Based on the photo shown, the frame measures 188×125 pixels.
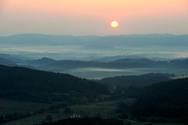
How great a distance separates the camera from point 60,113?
55344 millimetres

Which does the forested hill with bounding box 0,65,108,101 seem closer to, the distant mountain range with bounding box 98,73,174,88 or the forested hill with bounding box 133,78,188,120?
the distant mountain range with bounding box 98,73,174,88

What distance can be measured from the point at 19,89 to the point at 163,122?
101 ft

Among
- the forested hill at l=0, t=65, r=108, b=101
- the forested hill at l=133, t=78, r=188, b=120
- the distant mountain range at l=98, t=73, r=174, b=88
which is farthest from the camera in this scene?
the distant mountain range at l=98, t=73, r=174, b=88

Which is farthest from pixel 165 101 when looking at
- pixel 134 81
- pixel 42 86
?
pixel 134 81

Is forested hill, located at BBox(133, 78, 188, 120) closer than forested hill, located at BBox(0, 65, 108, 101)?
Yes

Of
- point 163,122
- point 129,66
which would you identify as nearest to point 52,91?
point 163,122

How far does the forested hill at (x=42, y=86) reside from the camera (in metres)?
71.2

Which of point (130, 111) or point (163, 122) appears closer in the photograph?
point (163, 122)

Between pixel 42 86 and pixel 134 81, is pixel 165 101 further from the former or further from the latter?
pixel 134 81

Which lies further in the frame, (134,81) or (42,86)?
(134,81)

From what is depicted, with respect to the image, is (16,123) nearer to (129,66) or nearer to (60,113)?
(60,113)

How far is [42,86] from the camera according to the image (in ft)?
248

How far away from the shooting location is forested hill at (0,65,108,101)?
234 feet

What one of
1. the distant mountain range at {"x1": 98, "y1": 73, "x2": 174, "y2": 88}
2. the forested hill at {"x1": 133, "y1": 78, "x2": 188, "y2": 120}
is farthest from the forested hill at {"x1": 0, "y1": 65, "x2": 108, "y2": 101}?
the forested hill at {"x1": 133, "y1": 78, "x2": 188, "y2": 120}
